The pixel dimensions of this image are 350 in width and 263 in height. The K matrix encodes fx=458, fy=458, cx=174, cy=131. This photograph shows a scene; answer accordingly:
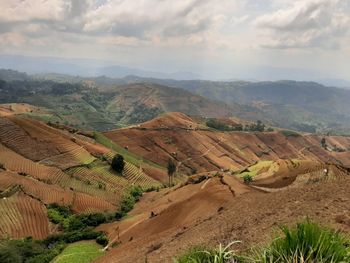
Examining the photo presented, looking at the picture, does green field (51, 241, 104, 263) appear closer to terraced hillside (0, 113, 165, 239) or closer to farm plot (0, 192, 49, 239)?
farm plot (0, 192, 49, 239)

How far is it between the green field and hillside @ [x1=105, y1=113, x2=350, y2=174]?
74.4 metres

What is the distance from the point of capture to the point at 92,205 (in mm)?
63094

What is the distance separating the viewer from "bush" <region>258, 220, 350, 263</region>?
26.2ft

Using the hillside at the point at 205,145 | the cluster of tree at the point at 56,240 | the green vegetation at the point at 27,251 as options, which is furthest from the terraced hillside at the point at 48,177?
the hillside at the point at 205,145

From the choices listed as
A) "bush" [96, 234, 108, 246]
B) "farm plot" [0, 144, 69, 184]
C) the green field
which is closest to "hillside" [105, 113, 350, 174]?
"farm plot" [0, 144, 69, 184]

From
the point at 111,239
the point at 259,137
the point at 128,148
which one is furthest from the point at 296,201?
the point at 259,137

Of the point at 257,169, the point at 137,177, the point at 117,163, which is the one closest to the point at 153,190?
the point at 137,177

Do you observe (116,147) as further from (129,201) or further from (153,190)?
(129,201)

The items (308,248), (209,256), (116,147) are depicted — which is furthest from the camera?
(116,147)

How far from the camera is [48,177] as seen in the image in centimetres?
7094

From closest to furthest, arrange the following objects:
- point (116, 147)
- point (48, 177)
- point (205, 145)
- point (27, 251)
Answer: point (27, 251), point (48, 177), point (116, 147), point (205, 145)

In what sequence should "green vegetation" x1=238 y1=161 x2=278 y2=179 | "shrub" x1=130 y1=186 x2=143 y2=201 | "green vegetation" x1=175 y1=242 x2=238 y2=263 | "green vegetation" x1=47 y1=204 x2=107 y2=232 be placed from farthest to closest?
1. "shrub" x1=130 y1=186 x2=143 y2=201
2. "green vegetation" x1=238 y1=161 x2=278 y2=179
3. "green vegetation" x1=47 y1=204 x2=107 y2=232
4. "green vegetation" x1=175 y1=242 x2=238 y2=263

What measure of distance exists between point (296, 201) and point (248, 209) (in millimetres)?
3432

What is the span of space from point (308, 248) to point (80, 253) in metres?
32.8
